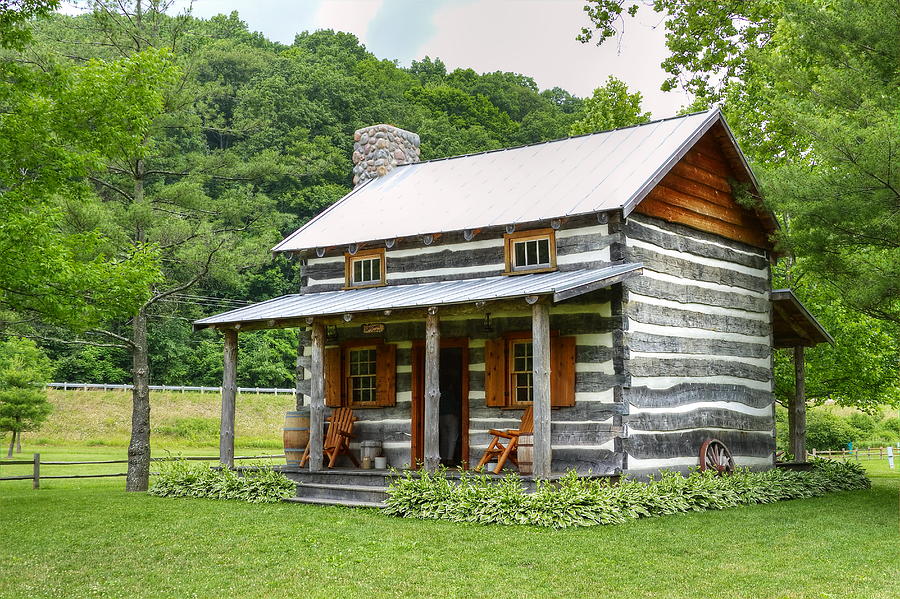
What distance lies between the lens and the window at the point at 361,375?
17.3m

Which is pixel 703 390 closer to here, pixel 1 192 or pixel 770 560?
pixel 770 560

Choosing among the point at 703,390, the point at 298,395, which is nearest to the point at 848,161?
the point at 703,390

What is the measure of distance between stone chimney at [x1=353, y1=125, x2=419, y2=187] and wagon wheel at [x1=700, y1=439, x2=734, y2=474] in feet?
33.1

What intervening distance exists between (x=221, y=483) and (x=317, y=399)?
234 cm

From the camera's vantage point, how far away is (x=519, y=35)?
2763 inches

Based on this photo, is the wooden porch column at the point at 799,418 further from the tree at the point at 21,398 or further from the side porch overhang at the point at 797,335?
the tree at the point at 21,398

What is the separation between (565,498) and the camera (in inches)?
472

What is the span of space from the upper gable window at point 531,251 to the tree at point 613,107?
18.6m

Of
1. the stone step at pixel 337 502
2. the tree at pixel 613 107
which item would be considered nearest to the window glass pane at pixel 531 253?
the stone step at pixel 337 502

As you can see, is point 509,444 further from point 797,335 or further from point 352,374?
point 797,335

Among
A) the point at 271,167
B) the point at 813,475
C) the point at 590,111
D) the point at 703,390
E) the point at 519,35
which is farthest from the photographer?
the point at 519,35

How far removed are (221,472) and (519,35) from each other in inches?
2348

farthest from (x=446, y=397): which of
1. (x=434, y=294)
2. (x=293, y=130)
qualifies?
(x=293, y=130)

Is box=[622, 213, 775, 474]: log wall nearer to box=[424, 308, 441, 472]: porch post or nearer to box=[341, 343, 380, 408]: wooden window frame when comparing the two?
box=[424, 308, 441, 472]: porch post
